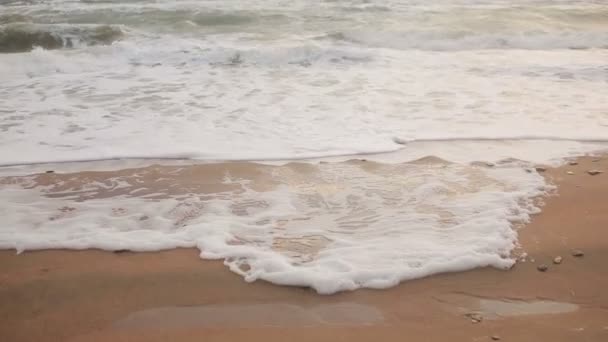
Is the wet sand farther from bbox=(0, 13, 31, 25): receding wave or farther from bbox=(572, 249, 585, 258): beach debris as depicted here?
bbox=(0, 13, 31, 25): receding wave

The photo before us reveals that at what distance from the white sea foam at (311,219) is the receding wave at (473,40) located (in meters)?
6.00

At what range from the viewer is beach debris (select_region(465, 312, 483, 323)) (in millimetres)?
2645

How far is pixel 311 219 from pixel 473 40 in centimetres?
747

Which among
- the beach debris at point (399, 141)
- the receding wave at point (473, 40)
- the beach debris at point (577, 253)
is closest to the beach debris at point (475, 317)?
the beach debris at point (577, 253)

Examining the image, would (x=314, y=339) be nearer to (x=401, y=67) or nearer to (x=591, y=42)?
(x=401, y=67)

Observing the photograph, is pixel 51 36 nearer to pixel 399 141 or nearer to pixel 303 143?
pixel 303 143

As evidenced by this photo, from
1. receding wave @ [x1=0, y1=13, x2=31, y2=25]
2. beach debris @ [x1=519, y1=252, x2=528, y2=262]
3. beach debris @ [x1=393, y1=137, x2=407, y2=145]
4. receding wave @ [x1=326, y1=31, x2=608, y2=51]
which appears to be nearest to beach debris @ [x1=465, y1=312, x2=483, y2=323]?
beach debris @ [x1=519, y1=252, x2=528, y2=262]

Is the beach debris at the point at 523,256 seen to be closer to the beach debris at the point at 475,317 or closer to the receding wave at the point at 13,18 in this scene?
the beach debris at the point at 475,317

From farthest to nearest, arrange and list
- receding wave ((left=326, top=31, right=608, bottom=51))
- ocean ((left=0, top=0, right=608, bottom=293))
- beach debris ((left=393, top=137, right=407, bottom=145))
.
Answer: receding wave ((left=326, top=31, right=608, bottom=51))
beach debris ((left=393, top=137, right=407, bottom=145))
ocean ((left=0, top=0, right=608, bottom=293))

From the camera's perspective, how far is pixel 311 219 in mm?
3648

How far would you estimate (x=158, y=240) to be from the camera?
3400 millimetres

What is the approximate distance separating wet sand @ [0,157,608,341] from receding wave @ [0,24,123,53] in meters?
8.41

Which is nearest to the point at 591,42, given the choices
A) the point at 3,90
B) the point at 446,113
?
the point at 446,113

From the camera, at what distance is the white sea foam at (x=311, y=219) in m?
3.10
